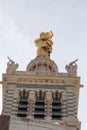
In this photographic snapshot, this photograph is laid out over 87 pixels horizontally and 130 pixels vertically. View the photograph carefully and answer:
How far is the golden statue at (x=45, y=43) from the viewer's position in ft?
167

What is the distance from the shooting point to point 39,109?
3959 centimetres

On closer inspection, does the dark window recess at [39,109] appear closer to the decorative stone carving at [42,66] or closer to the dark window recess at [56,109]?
the dark window recess at [56,109]

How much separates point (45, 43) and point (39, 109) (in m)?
13.4

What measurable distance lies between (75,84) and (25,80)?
474cm

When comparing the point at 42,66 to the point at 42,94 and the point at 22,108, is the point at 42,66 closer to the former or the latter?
the point at 42,94

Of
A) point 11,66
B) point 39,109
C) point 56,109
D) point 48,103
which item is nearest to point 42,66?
point 11,66

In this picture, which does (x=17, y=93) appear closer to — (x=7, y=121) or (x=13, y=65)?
(x=13, y=65)

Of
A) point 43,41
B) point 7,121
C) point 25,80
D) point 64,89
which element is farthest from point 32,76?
point 7,121

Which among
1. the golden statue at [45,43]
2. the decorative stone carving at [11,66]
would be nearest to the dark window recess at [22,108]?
the decorative stone carving at [11,66]

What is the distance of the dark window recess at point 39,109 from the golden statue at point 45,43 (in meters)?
11.0

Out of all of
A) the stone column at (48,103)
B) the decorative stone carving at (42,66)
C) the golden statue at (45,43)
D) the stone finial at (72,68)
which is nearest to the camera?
the stone column at (48,103)

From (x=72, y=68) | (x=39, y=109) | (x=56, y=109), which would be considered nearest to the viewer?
(x=56, y=109)

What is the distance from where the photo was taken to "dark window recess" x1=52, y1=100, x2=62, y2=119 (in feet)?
126

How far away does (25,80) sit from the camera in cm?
4247
